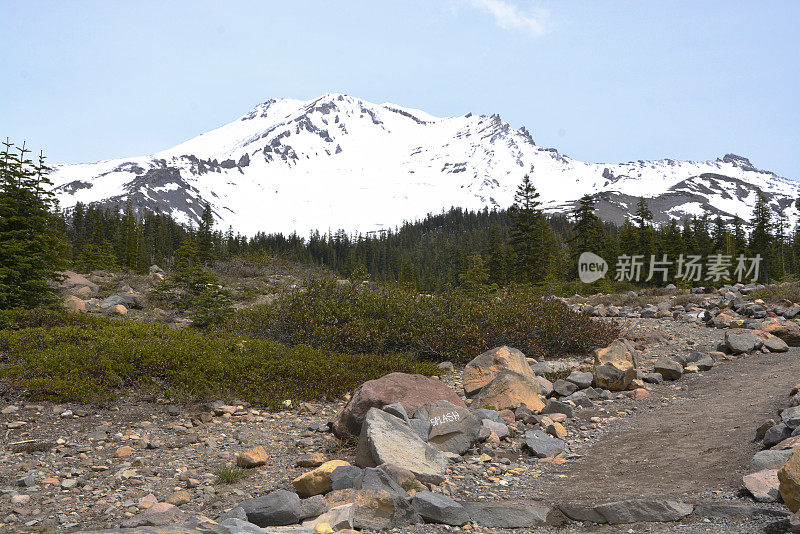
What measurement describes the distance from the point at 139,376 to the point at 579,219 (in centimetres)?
4403

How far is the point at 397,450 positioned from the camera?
516 centimetres

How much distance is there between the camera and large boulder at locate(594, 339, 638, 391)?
877 centimetres

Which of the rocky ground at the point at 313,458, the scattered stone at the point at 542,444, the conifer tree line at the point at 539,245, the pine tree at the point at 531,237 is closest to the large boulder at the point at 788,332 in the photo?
the rocky ground at the point at 313,458

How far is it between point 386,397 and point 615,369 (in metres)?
4.38

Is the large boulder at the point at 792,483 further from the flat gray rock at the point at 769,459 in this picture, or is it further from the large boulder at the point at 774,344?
the large boulder at the point at 774,344

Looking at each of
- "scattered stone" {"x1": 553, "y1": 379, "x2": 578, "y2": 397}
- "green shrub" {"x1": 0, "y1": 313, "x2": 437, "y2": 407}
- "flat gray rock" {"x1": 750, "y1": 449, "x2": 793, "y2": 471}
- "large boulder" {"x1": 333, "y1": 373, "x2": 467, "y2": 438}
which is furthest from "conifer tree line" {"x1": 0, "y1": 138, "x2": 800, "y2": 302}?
"flat gray rock" {"x1": 750, "y1": 449, "x2": 793, "y2": 471}

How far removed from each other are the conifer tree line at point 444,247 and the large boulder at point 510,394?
7.70m

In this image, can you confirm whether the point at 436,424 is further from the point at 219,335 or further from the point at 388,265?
the point at 388,265

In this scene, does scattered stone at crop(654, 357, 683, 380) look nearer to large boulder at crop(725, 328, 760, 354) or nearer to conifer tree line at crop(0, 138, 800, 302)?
large boulder at crop(725, 328, 760, 354)

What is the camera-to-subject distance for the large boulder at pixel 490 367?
9008 millimetres

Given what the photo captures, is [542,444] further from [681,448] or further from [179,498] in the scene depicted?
[179,498]

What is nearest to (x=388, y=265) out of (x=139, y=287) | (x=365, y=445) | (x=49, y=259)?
(x=139, y=287)

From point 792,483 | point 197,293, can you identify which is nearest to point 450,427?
point 792,483

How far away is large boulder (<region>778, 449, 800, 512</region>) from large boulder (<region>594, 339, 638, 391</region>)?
17.2ft
